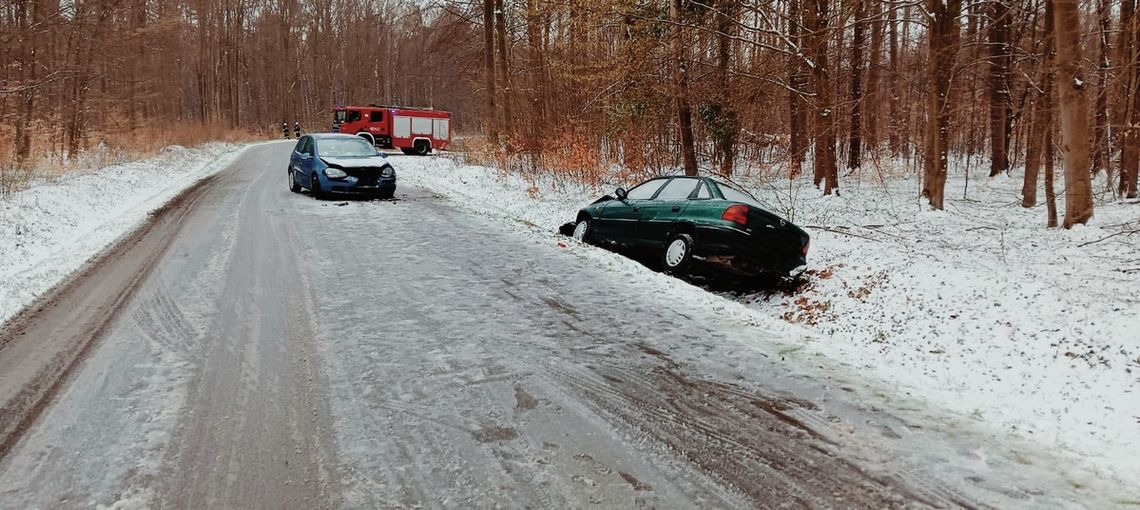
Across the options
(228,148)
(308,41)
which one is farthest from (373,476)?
(308,41)

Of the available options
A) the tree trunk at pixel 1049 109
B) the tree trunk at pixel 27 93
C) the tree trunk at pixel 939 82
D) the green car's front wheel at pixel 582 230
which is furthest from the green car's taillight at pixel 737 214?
the tree trunk at pixel 27 93

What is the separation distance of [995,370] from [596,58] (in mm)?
16057

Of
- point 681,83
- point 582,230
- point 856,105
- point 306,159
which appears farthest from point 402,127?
point 582,230

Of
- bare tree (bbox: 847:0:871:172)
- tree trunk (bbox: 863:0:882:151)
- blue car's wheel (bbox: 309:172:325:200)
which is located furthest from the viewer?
bare tree (bbox: 847:0:871:172)

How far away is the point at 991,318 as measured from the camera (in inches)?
241

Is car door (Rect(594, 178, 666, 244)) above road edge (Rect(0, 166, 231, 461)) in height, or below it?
above

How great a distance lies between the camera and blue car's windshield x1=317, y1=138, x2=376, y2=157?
16047 mm

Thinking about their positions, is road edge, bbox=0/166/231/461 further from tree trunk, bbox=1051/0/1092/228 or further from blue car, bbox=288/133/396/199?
tree trunk, bbox=1051/0/1092/228

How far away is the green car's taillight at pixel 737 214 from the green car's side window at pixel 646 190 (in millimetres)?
1654

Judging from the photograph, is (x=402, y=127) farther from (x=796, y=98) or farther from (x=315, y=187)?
(x=796, y=98)

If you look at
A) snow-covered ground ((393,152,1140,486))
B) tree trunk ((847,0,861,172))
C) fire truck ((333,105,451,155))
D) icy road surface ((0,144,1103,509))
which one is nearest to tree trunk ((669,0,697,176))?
snow-covered ground ((393,152,1140,486))

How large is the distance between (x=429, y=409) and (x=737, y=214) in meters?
5.25

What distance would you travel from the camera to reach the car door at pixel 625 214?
9812 mm

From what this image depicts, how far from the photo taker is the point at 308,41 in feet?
199
